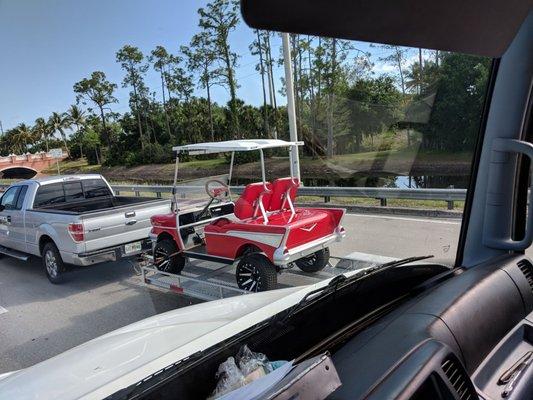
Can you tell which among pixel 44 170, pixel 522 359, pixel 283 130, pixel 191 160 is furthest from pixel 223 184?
pixel 522 359

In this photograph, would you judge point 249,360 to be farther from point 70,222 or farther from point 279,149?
point 70,222

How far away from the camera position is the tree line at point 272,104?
174 centimetres

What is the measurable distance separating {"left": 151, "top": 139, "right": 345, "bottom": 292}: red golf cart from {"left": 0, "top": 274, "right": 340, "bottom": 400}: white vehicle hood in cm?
231

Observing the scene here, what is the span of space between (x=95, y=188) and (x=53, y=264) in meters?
2.04

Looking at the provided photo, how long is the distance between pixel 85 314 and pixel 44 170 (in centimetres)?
152

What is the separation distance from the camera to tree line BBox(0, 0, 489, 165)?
68.6 inches

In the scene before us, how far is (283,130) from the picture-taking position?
213 centimetres

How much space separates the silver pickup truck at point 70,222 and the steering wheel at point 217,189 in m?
1.19

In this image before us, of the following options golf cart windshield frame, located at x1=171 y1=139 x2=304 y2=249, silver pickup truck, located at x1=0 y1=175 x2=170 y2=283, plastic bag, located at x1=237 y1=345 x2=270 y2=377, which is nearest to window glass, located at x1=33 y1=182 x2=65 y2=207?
silver pickup truck, located at x1=0 y1=175 x2=170 y2=283

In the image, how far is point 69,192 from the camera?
7.69m

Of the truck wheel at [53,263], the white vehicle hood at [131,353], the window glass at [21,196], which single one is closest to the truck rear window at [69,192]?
the window glass at [21,196]

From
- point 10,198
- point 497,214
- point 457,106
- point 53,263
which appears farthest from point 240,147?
point 10,198

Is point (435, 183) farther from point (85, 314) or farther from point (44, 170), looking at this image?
point (85, 314)

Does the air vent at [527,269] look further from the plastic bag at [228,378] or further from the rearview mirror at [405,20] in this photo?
the plastic bag at [228,378]
